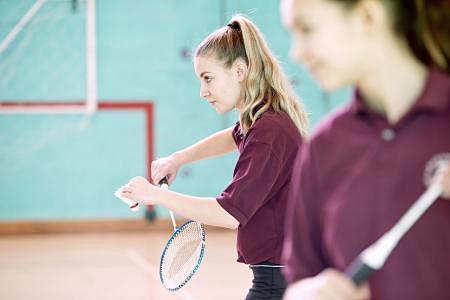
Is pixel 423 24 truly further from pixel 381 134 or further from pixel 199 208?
pixel 199 208

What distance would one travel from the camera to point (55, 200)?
8891 millimetres

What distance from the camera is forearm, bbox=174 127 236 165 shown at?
3.49 meters

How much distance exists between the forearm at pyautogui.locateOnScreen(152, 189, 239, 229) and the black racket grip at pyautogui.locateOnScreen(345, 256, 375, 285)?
4.34 feet

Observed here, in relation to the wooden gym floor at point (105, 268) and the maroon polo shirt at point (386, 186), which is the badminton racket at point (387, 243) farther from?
the wooden gym floor at point (105, 268)

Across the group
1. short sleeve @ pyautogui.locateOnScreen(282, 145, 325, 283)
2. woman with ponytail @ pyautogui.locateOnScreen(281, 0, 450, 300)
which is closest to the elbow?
short sleeve @ pyautogui.locateOnScreen(282, 145, 325, 283)

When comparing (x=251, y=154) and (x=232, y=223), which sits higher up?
(x=251, y=154)

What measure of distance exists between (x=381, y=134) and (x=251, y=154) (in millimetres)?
1335

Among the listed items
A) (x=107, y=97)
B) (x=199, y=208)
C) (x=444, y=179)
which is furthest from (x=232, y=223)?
(x=107, y=97)

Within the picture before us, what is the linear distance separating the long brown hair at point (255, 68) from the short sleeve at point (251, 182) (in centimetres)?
21

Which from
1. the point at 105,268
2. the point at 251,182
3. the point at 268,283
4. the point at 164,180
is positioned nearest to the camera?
the point at 251,182

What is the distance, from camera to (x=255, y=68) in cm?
319

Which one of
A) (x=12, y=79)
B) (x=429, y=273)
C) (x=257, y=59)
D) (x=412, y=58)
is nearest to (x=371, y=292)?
(x=429, y=273)

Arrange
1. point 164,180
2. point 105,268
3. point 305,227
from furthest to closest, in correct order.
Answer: point 105,268 → point 164,180 → point 305,227

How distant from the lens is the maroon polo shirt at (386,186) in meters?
1.54
